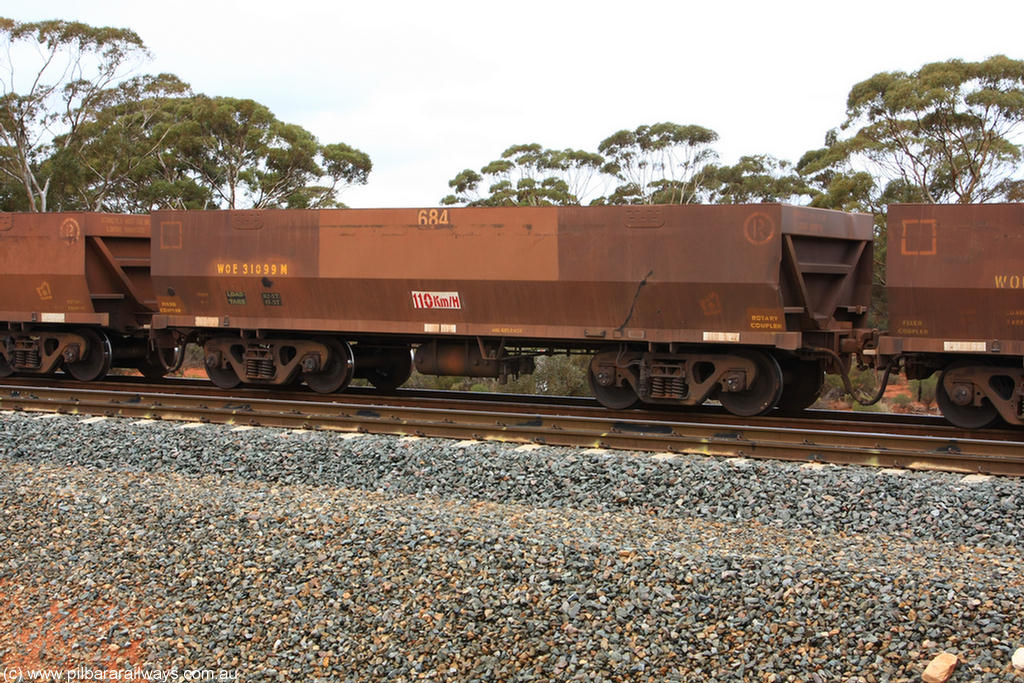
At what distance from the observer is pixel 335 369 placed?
13.5m

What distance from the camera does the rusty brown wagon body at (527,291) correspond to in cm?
1105

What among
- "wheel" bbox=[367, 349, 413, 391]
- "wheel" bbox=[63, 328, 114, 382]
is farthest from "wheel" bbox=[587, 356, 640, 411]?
"wheel" bbox=[63, 328, 114, 382]

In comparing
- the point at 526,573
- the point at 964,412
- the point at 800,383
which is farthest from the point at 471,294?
the point at 526,573

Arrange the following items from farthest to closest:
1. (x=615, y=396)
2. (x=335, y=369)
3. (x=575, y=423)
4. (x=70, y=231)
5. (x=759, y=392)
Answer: (x=70, y=231)
(x=335, y=369)
(x=615, y=396)
(x=759, y=392)
(x=575, y=423)

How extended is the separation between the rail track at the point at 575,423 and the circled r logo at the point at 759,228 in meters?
2.10

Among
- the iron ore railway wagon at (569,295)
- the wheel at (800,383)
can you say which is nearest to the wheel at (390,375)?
the iron ore railway wagon at (569,295)

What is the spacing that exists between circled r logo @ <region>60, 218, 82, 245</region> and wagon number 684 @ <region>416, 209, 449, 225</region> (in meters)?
6.02

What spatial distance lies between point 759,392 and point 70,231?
1073cm

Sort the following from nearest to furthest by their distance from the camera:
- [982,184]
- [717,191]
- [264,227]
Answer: [264,227] → [982,184] → [717,191]

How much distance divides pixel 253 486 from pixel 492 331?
4.37 metres

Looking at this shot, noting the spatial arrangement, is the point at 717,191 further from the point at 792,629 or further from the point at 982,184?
the point at 792,629

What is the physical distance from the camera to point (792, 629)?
5574 mm

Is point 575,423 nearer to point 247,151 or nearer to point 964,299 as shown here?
point 964,299

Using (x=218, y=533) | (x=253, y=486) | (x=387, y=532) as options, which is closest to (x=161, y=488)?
(x=253, y=486)
